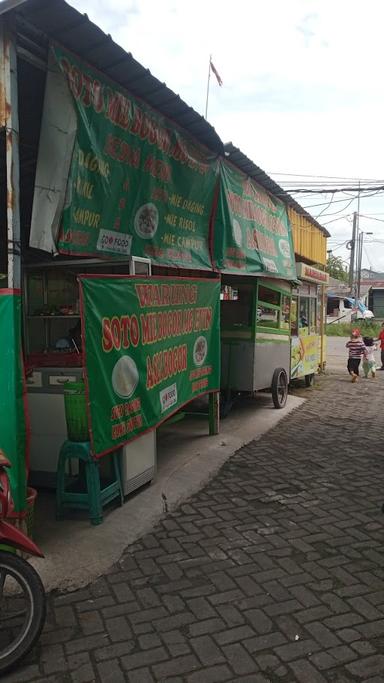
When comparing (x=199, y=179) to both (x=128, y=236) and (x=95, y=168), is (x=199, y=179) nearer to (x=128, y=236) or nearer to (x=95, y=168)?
(x=128, y=236)

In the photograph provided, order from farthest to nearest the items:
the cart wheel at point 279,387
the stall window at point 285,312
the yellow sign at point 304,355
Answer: the yellow sign at point 304,355, the stall window at point 285,312, the cart wheel at point 279,387

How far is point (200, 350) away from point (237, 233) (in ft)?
5.66

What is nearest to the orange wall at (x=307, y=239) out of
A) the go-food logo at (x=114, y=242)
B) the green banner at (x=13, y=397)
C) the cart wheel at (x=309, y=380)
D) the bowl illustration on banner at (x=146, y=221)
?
the cart wheel at (x=309, y=380)

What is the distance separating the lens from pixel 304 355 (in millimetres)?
11211

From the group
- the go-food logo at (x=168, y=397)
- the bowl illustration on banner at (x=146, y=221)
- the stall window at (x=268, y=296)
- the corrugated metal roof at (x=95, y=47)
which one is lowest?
the go-food logo at (x=168, y=397)

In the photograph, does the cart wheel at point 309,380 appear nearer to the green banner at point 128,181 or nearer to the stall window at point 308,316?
the stall window at point 308,316

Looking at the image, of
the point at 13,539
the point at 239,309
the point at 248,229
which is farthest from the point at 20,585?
the point at 239,309

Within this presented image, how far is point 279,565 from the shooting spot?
3.57 metres

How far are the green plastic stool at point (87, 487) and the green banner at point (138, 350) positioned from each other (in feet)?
0.54

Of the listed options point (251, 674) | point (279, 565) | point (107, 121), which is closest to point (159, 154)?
point (107, 121)

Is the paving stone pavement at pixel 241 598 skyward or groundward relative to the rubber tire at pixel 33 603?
groundward

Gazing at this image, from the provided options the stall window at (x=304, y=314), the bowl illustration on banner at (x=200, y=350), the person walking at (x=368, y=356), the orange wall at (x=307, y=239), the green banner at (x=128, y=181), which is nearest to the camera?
the green banner at (x=128, y=181)

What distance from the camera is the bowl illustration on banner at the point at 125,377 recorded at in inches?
162

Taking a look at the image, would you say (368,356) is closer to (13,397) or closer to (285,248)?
(285,248)
